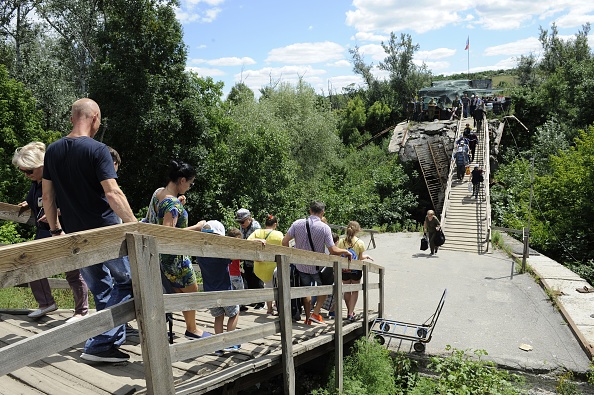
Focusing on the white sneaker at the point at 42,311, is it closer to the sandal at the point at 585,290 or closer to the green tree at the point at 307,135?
the sandal at the point at 585,290

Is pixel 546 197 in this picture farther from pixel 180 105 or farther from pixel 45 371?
pixel 45 371

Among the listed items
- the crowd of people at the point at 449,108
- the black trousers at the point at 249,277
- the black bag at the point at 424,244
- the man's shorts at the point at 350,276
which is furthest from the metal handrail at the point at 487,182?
the black trousers at the point at 249,277

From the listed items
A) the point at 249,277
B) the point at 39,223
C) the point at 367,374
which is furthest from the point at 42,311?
the point at 367,374

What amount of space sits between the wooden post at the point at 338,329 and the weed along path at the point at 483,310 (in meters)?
2.23

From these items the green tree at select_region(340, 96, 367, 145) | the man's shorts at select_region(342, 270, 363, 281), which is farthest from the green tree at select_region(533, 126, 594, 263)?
the green tree at select_region(340, 96, 367, 145)

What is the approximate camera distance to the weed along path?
7.28m

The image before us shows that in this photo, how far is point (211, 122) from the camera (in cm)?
2153

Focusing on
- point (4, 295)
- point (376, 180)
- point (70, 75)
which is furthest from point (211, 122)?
point (4, 295)

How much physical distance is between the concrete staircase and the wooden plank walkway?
1259 centimetres

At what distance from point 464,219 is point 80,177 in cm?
1724

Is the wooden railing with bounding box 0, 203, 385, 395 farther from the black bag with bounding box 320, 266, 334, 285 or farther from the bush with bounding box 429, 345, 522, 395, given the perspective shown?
the bush with bounding box 429, 345, 522, 395

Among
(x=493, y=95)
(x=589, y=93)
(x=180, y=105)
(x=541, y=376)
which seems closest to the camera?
(x=541, y=376)

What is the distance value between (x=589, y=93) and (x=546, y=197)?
14212mm

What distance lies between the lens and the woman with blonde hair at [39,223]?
3.93 meters
